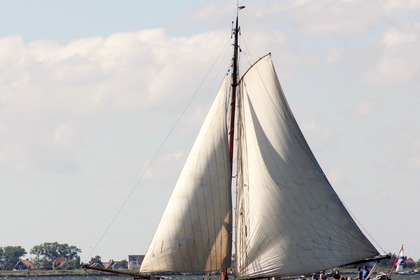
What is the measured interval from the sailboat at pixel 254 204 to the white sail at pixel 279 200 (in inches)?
2.1

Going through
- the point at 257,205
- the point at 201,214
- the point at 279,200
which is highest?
the point at 279,200

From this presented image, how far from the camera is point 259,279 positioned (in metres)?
75.2

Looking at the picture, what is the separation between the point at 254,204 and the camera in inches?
2968

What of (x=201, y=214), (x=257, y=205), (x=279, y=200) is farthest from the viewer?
(x=279, y=200)

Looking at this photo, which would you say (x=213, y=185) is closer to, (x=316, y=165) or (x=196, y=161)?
(x=196, y=161)

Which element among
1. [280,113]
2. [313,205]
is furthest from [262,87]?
[313,205]

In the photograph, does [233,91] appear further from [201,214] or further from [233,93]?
[201,214]

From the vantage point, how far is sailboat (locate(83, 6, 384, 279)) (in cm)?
7331

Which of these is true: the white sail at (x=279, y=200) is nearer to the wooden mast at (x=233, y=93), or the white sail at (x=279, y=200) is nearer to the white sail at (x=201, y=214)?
the wooden mast at (x=233, y=93)

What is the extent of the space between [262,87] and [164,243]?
10.1 metres

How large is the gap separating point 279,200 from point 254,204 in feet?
4.45

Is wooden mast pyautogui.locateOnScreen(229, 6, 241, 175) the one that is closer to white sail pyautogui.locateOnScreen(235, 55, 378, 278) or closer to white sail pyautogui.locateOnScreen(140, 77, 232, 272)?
white sail pyautogui.locateOnScreen(235, 55, 378, 278)

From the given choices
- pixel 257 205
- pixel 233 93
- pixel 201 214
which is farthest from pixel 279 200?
pixel 233 93

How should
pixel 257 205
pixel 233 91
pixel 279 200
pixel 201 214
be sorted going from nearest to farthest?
pixel 201 214 < pixel 257 205 < pixel 279 200 < pixel 233 91
